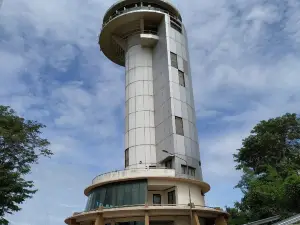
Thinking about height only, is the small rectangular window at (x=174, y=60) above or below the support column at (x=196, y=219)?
above

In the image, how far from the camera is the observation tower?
114 ft

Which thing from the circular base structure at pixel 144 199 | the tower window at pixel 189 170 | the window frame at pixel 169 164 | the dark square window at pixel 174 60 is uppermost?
the dark square window at pixel 174 60

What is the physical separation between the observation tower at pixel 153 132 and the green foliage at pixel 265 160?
8.37 metres

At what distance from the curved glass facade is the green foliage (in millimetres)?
17822

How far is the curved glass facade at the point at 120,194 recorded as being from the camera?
3478 centimetres

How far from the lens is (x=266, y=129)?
5672 cm

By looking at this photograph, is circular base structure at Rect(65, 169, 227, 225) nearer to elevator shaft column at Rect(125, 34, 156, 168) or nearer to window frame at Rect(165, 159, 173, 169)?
window frame at Rect(165, 159, 173, 169)

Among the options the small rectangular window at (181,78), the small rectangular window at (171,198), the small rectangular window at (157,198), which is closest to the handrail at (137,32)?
the small rectangular window at (181,78)

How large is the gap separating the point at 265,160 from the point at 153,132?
23.6m

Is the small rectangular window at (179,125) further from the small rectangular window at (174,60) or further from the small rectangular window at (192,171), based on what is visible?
the small rectangular window at (174,60)

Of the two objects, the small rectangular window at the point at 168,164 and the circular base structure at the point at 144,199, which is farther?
the small rectangular window at the point at 168,164

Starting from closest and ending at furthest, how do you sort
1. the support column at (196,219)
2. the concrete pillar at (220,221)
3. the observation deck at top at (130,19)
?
the support column at (196,219) < the concrete pillar at (220,221) < the observation deck at top at (130,19)

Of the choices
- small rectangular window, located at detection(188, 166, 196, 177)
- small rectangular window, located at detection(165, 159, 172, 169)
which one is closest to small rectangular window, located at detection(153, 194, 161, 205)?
small rectangular window, located at detection(165, 159, 172, 169)

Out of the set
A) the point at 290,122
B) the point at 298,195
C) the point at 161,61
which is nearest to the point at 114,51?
the point at 161,61
